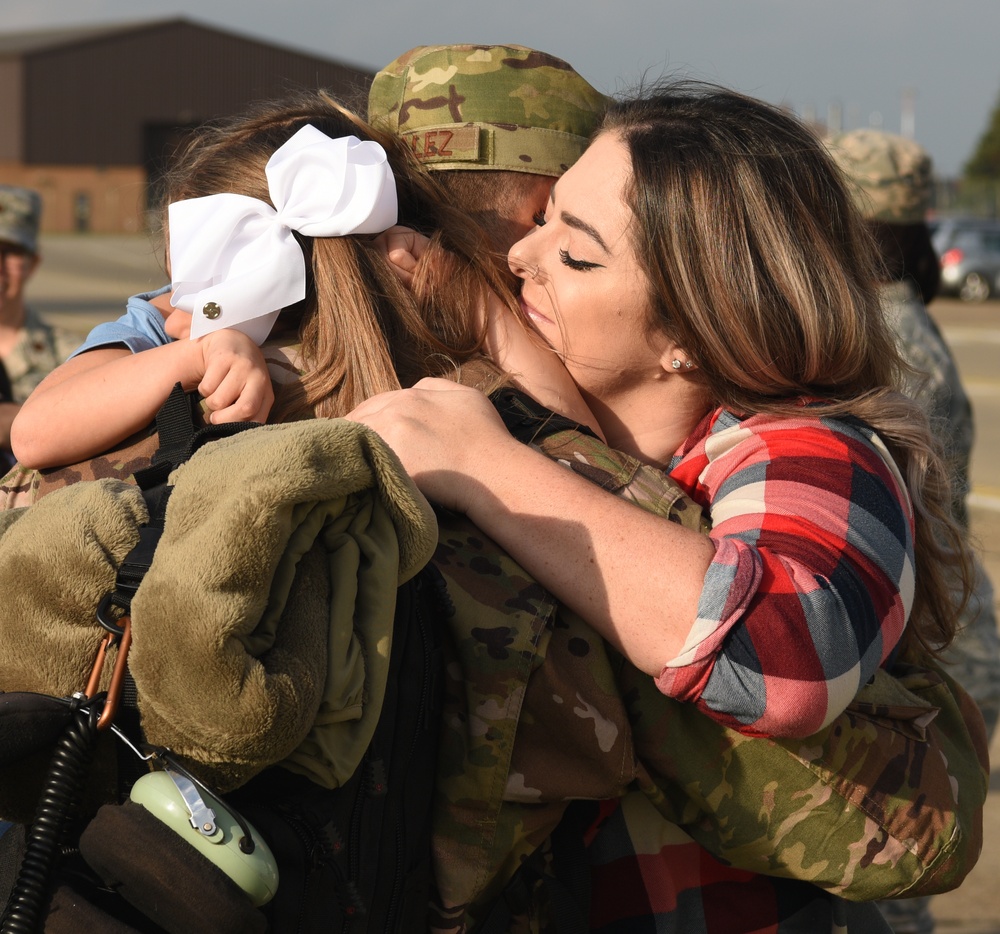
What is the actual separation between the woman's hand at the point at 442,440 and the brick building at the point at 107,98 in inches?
1689

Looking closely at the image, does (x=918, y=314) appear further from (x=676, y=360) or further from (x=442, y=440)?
(x=442, y=440)

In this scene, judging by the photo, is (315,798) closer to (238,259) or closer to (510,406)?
(510,406)

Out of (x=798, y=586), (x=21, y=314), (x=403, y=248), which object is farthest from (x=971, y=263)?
(x=798, y=586)

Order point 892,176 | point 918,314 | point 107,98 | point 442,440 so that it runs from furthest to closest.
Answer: point 107,98 → point 892,176 → point 918,314 → point 442,440

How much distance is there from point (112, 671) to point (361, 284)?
768 mm

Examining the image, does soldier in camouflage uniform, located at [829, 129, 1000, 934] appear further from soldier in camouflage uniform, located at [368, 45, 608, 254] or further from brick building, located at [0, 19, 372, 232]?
brick building, located at [0, 19, 372, 232]

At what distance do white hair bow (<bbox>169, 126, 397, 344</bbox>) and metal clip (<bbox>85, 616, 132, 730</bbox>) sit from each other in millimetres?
663

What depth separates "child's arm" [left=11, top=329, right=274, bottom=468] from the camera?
159 cm

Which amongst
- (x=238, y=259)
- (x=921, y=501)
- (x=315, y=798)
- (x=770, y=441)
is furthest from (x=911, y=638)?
(x=238, y=259)

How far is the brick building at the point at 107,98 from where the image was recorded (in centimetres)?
4419

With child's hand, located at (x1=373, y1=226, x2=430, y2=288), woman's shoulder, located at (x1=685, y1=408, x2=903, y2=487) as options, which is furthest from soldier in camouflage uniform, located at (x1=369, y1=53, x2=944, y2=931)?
child's hand, located at (x1=373, y1=226, x2=430, y2=288)

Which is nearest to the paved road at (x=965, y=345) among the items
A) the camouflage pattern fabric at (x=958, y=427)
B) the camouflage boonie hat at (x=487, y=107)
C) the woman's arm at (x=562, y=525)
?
the camouflage pattern fabric at (x=958, y=427)

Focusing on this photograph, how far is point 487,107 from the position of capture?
2.18 meters

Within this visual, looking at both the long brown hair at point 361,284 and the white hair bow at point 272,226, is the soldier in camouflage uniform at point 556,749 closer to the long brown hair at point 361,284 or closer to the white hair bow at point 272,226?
the long brown hair at point 361,284
